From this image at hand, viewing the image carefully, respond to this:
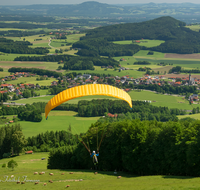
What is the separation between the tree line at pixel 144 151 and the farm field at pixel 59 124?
36.1m

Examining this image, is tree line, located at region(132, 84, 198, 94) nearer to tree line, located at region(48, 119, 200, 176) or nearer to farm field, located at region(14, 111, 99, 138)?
farm field, located at region(14, 111, 99, 138)

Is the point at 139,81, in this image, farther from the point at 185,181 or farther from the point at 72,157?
the point at 185,181

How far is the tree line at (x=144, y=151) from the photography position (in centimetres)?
3303

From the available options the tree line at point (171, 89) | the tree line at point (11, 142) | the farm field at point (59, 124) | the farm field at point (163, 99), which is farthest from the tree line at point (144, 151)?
the tree line at point (171, 89)

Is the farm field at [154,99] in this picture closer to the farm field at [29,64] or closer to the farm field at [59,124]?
the farm field at [59,124]

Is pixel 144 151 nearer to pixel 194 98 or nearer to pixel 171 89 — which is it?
pixel 194 98

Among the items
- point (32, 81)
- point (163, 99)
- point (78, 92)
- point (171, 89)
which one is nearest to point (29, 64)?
point (32, 81)

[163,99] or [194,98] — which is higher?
[194,98]

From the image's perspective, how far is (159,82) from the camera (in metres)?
147

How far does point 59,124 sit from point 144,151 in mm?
52470

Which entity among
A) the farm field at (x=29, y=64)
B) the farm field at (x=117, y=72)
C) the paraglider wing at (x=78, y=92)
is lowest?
the farm field at (x=117, y=72)

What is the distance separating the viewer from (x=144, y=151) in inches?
1428

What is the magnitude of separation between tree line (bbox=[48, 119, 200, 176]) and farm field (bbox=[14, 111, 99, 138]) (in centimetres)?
3607

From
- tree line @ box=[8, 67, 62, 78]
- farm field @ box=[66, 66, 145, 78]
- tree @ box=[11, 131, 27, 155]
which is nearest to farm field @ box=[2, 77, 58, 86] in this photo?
tree line @ box=[8, 67, 62, 78]
